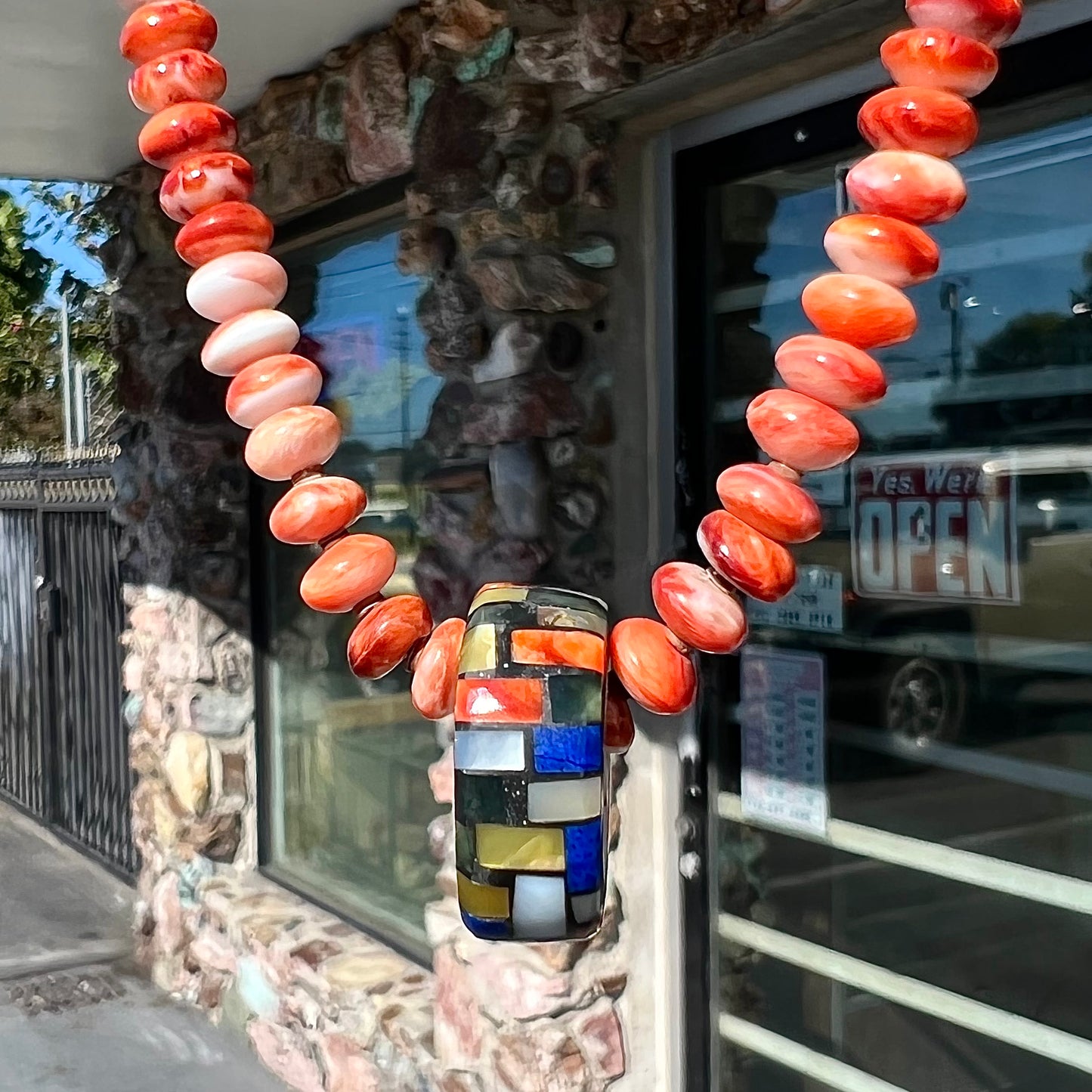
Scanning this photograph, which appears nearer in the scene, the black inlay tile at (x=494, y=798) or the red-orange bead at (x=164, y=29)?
the black inlay tile at (x=494, y=798)

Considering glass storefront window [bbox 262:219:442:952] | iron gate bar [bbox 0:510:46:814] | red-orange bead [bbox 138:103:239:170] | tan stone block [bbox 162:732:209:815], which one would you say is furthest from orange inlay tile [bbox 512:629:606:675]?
iron gate bar [bbox 0:510:46:814]

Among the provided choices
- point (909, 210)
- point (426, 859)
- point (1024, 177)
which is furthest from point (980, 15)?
point (426, 859)

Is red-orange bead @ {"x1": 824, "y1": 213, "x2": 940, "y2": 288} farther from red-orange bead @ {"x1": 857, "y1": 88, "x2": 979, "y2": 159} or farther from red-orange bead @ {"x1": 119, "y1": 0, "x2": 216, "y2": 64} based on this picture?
red-orange bead @ {"x1": 119, "y1": 0, "x2": 216, "y2": 64}

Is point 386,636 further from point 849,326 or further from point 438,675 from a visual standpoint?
point 849,326

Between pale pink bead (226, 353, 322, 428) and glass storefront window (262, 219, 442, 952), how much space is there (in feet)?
4.91

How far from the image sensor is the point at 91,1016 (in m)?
3.66

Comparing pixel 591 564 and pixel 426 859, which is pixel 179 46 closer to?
pixel 591 564

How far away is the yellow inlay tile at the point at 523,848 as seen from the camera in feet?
3.56

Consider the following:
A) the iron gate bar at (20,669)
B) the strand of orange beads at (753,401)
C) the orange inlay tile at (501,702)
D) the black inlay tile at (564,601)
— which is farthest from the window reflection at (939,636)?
the iron gate bar at (20,669)

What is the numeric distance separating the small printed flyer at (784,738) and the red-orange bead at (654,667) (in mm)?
1056

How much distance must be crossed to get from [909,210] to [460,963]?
6.17ft

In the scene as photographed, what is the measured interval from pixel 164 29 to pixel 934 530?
4.04 feet

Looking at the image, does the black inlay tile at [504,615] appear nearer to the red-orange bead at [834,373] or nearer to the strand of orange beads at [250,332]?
the strand of orange beads at [250,332]

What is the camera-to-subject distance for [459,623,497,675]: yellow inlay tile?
108cm
